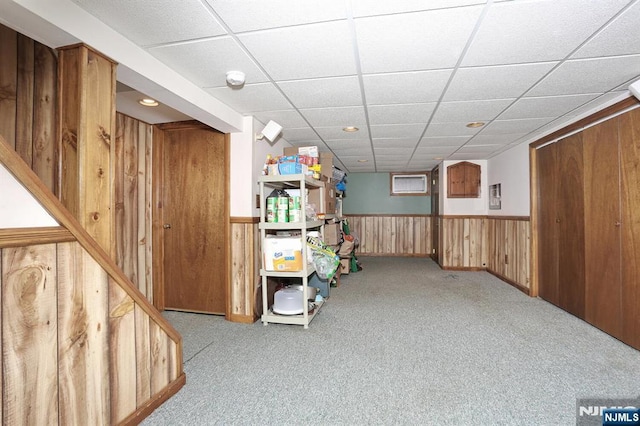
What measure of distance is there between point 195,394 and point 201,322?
1.19m

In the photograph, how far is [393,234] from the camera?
6.75 meters

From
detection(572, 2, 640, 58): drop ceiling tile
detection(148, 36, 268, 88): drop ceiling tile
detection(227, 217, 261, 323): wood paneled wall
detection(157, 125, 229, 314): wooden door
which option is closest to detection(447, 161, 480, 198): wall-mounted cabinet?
detection(572, 2, 640, 58): drop ceiling tile

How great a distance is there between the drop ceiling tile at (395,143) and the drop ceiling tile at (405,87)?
1.34 m

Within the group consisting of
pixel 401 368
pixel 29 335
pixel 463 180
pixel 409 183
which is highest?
pixel 409 183

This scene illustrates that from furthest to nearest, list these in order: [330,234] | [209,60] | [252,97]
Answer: [330,234], [252,97], [209,60]

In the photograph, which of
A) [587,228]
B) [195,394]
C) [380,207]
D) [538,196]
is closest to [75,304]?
[195,394]

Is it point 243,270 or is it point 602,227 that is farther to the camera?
point 243,270

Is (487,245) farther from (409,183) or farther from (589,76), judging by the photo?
(589,76)

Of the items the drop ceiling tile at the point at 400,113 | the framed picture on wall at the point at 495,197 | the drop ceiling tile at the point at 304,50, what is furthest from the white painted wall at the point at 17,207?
the framed picture on wall at the point at 495,197

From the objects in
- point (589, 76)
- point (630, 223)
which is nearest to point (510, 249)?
point (630, 223)

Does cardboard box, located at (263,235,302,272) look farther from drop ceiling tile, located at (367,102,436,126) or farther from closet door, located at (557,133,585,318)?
closet door, located at (557,133,585,318)

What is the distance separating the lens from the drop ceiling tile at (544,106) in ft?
7.70

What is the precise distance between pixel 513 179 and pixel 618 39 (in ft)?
9.33

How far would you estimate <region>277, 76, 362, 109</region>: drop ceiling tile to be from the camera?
2055mm
